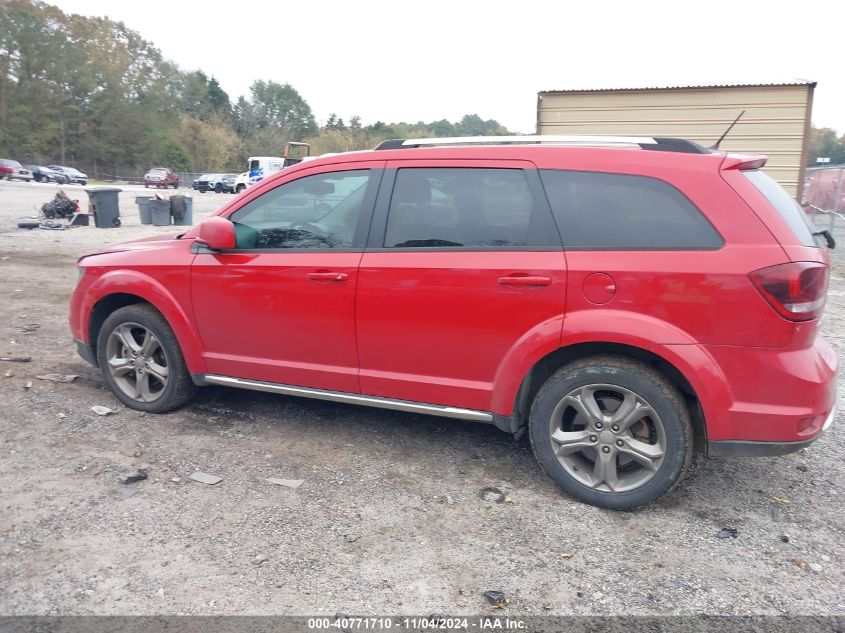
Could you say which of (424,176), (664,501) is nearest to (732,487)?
(664,501)

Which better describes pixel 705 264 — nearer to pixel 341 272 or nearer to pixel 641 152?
pixel 641 152

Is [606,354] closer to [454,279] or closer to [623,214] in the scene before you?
[623,214]

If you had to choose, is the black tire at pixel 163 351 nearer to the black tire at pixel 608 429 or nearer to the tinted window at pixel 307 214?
the tinted window at pixel 307 214

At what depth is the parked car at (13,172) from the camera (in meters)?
46.9

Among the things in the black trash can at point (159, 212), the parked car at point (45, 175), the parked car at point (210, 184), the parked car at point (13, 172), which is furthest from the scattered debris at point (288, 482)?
the parked car at point (45, 175)

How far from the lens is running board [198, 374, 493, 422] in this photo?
11.9 ft

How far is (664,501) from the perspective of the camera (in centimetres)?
345

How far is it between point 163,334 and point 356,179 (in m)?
1.74

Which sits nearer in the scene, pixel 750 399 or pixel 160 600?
pixel 160 600

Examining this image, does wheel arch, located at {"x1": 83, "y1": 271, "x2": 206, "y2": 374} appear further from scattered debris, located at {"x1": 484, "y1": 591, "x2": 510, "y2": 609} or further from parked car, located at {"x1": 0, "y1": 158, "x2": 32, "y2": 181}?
parked car, located at {"x1": 0, "y1": 158, "x2": 32, "y2": 181}

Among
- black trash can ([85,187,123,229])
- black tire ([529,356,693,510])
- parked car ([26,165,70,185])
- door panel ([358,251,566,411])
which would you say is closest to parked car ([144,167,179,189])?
parked car ([26,165,70,185])

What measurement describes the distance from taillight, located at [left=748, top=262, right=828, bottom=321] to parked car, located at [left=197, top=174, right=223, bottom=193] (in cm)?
4692

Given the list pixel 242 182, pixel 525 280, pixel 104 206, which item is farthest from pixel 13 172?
pixel 525 280

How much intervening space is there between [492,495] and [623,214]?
5.34 ft
